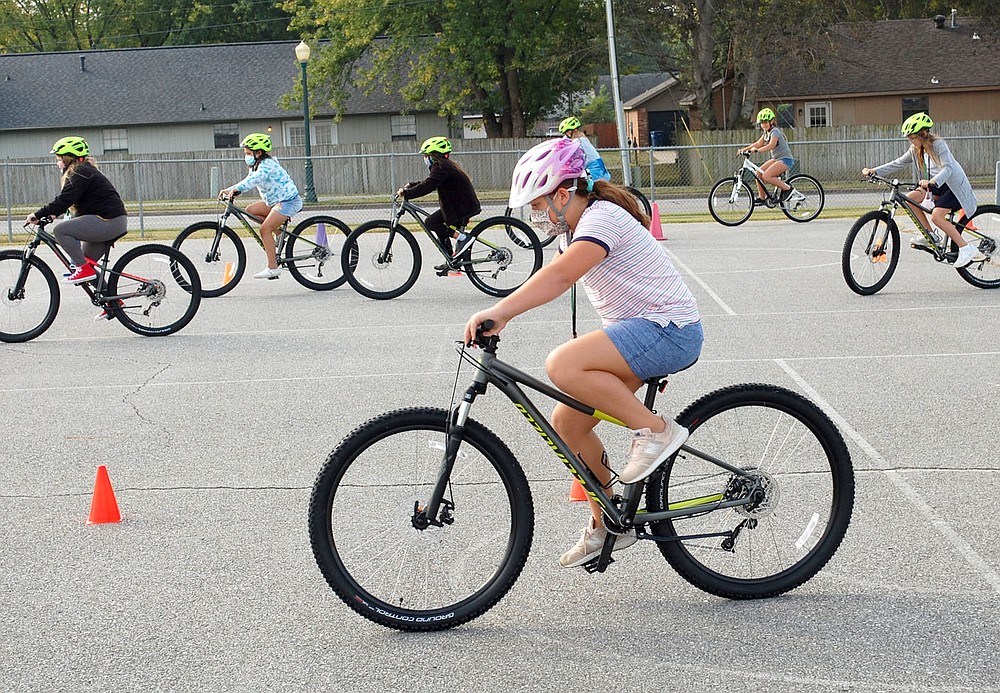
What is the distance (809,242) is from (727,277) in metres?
4.58

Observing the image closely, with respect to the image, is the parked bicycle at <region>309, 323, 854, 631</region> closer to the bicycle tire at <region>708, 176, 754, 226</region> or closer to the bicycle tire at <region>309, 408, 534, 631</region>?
the bicycle tire at <region>309, 408, 534, 631</region>

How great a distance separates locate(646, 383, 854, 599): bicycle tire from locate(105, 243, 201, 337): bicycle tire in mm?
8226

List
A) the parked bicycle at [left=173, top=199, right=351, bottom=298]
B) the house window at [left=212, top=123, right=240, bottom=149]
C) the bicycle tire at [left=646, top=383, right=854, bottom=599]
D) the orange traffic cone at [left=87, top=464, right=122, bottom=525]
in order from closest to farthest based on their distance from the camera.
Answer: the bicycle tire at [left=646, top=383, right=854, bottom=599] → the orange traffic cone at [left=87, top=464, right=122, bottom=525] → the parked bicycle at [left=173, top=199, right=351, bottom=298] → the house window at [left=212, top=123, right=240, bottom=149]

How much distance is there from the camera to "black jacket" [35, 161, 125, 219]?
483 inches

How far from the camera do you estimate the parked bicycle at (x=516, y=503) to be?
15.8ft

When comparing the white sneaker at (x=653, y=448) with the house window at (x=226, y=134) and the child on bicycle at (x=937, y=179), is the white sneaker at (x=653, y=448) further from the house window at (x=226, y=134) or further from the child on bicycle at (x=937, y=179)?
the house window at (x=226, y=134)

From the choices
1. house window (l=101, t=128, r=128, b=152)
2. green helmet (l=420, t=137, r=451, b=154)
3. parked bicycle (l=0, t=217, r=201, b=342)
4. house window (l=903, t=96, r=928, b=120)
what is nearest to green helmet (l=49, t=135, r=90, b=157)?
parked bicycle (l=0, t=217, r=201, b=342)

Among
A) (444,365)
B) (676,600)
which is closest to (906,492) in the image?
(676,600)

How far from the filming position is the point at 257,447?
26.1ft

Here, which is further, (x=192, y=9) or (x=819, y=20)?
(x=192, y=9)

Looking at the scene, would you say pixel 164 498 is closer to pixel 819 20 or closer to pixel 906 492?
pixel 906 492

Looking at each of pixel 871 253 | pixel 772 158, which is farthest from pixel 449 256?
pixel 772 158

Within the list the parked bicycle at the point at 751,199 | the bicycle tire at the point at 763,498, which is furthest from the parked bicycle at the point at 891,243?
the parked bicycle at the point at 751,199

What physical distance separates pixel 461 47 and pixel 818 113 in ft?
49.7
